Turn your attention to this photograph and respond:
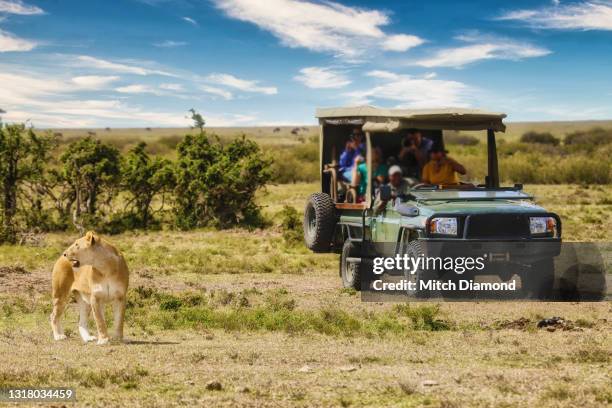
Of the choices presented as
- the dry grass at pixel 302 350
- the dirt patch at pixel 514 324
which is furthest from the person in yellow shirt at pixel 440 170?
the dirt patch at pixel 514 324

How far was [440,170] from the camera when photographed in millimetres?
13766

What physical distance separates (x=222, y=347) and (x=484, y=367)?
299 cm

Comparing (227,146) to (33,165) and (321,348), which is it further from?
(321,348)

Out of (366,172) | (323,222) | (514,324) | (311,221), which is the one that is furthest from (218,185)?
(514,324)

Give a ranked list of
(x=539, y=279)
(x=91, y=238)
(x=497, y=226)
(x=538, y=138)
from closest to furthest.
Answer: (x=91, y=238) → (x=497, y=226) → (x=539, y=279) → (x=538, y=138)

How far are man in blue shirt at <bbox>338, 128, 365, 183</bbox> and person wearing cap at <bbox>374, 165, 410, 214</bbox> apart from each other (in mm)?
863

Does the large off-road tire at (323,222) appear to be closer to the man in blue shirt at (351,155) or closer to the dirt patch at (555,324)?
the man in blue shirt at (351,155)

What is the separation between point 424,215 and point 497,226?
0.98 m

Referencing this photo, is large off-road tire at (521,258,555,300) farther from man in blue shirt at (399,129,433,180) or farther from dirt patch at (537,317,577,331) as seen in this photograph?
man in blue shirt at (399,129,433,180)

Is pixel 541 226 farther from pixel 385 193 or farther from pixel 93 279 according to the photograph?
pixel 93 279

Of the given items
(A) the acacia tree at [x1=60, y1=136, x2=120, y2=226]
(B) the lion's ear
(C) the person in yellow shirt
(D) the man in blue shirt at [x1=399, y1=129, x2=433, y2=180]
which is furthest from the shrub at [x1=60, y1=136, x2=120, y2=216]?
(B) the lion's ear

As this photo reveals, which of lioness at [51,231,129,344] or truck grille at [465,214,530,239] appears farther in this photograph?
truck grille at [465,214,530,239]

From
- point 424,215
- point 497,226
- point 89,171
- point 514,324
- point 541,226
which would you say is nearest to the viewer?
point 514,324

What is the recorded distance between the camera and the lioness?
9.50m
